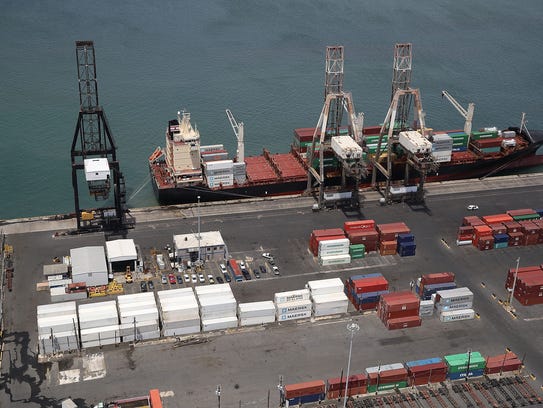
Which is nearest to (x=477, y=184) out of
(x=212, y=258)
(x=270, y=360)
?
(x=212, y=258)

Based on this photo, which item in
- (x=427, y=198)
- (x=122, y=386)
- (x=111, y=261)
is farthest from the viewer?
(x=427, y=198)

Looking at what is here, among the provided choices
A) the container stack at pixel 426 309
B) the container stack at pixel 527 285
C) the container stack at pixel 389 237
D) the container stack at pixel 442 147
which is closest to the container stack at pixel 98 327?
the container stack at pixel 426 309

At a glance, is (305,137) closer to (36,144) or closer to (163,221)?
(163,221)

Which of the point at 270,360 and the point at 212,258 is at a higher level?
the point at 212,258

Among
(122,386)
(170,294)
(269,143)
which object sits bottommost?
(122,386)

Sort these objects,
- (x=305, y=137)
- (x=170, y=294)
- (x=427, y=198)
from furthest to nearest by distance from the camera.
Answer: (x=305, y=137) → (x=427, y=198) → (x=170, y=294)

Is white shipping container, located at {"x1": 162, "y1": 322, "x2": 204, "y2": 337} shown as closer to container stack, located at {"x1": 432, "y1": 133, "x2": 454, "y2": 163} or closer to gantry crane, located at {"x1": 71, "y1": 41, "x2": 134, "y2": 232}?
gantry crane, located at {"x1": 71, "y1": 41, "x2": 134, "y2": 232}

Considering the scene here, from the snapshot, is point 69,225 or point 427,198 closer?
point 69,225
